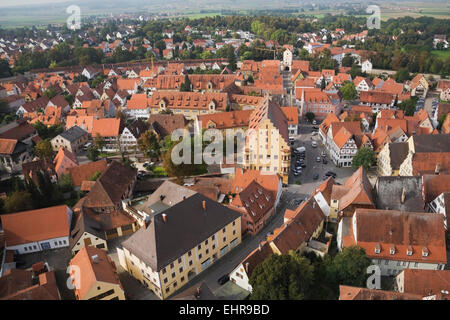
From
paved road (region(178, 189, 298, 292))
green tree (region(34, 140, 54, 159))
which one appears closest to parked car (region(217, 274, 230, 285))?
paved road (region(178, 189, 298, 292))

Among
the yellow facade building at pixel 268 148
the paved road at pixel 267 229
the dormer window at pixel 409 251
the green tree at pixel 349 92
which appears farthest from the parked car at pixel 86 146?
the green tree at pixel 349 92

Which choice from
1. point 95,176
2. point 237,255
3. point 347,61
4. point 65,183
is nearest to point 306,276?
point 237,255

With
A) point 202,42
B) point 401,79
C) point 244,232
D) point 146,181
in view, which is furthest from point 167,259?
point 202,42

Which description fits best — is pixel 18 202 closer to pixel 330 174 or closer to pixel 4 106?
pixel 330 174

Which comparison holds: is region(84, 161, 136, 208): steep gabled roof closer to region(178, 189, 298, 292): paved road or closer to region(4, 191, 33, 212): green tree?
region(4, 191, 33, 212): green tree

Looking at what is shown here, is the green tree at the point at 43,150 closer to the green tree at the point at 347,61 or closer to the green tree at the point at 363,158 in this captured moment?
the green tree at the point at 363,158

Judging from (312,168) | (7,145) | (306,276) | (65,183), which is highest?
(7,145)

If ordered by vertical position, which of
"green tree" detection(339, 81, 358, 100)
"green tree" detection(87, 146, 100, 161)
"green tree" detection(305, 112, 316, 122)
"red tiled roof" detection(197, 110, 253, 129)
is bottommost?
"green tree" detection(87, 146, 100, 161)
